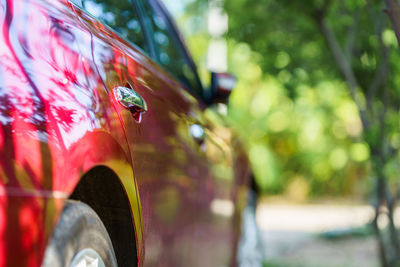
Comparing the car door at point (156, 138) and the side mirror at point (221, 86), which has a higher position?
the side mirror at point (221, 86)

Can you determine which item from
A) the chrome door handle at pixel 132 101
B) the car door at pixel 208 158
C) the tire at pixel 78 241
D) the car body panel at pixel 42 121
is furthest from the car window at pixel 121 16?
the tire at pixel 78 241

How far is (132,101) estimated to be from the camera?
2.23 m

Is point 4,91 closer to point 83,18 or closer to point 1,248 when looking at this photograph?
point 1,248

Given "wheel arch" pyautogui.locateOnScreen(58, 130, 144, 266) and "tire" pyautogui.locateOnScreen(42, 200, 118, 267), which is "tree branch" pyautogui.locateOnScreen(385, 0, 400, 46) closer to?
"wheel arch" pyautogui.locateOnScreen(58, 130, 144, 266)

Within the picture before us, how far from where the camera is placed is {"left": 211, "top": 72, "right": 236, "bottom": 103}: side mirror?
3848mm

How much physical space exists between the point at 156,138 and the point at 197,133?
0.71 metres

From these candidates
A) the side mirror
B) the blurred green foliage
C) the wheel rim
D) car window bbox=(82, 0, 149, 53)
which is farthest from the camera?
the blurred green foliage

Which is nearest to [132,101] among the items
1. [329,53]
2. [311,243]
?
[329,53]

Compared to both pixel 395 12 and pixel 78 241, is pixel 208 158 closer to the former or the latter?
pixel 395 12

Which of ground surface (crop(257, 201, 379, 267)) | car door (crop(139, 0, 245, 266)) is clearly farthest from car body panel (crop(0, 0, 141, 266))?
ground surface (crop(257, 201, 379, 267))

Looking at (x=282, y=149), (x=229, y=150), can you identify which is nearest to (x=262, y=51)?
(x=229, y=150)

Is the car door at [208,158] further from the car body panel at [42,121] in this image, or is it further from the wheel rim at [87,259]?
the car body panel at [42,121]

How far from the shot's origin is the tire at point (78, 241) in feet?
5.40

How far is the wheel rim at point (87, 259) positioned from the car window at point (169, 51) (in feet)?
4.82
